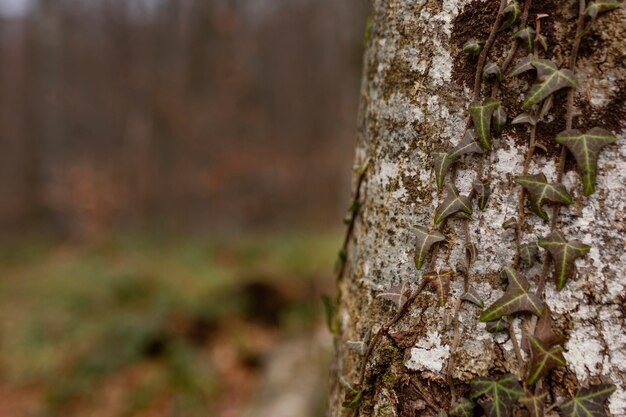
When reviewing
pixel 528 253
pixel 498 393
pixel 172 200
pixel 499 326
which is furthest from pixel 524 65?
pixel 172 200

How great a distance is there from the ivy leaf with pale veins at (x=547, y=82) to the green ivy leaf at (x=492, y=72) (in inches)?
2.2

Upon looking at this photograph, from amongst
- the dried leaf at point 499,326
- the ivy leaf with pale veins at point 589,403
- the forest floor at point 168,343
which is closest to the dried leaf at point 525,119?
the dried leaf at point 499,326

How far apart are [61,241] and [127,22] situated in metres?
6.85

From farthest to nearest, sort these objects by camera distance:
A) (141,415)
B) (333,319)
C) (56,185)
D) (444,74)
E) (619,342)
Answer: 1. (56,185)
2. (141,415)
3. (333,319)
4. (444,74)
5. (619,342)

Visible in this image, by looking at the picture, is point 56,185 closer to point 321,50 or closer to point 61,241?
point 61,241

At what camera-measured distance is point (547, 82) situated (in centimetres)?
75

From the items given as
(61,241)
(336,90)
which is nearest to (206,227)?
(61,241)

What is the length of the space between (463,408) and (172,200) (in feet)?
44.4

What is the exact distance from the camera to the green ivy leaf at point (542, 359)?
0.74 m

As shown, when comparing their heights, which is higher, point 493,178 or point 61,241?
point 493,178

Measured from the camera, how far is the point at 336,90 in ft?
48.3


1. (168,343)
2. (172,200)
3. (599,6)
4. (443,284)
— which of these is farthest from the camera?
(172,200)

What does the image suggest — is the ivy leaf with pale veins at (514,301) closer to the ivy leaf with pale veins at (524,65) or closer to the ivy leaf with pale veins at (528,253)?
the ivy leaf with pale veins at (528,253)

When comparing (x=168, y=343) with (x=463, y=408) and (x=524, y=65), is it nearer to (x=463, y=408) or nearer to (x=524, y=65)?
(x=463, y=408)
